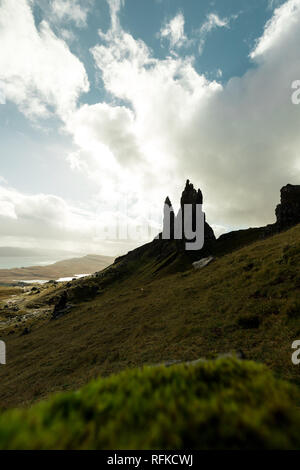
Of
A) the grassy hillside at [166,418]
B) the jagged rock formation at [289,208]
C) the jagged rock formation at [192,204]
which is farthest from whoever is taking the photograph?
the jagged rock formation at [192,204]

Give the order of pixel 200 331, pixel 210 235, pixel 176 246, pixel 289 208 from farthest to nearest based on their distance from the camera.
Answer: pixel 176 246, pixel 210 235, pixel 289 208, pixel 200 331

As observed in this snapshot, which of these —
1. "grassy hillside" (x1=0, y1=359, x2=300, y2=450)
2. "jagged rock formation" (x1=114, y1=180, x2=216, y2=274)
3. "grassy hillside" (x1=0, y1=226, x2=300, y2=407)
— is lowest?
"grassy hillside" (x1=0, y1=226, x2=300, y2=407)

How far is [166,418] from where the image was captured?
2.06 metres

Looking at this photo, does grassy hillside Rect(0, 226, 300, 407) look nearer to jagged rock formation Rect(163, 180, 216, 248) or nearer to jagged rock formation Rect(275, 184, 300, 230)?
jagged rock formation Rect(275, 184, 300, 230)

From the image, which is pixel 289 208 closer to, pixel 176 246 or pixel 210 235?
pixel 210 235

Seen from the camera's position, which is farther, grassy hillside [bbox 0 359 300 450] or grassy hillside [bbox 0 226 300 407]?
grassy hillside [bbox 0 226 300 407]

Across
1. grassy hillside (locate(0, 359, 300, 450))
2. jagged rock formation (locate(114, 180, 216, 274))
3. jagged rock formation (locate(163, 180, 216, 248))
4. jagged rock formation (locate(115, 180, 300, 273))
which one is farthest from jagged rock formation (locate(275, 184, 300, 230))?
grassy hillside (locate(0, 359, 300, 450))

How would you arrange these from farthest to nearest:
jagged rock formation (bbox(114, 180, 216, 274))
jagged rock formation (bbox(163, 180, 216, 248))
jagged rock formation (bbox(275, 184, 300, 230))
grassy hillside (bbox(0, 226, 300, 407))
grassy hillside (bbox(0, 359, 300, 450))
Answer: jagged rock formation (bbox(163, 180, 216, 248)) → jagged rock formation (bbox(114, 180, 216, 274)) → jagged rock formation (bbox(275, 184, 300, 230)) → grassy hillside (bbox(0, 226, 300, 407)) → grassy hillside (bbox(0, 359, 300, 450))

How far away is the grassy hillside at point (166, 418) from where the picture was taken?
1.91 m

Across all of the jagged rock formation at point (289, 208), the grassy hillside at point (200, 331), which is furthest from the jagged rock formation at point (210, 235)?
the grassy hillside at point (200, 331)

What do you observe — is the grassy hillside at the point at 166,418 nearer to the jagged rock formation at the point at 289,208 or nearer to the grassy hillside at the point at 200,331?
the grassy hillside at the point at 200,331

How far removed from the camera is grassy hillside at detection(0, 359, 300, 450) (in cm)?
191

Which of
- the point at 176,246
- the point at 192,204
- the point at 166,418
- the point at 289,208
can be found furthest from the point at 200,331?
the point at 192,204

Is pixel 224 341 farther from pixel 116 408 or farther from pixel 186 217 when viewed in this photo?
pixel 186 217
